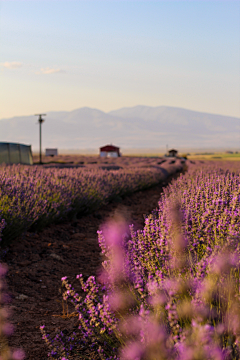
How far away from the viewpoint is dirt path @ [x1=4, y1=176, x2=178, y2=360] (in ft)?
9.58

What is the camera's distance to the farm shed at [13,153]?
2317cm

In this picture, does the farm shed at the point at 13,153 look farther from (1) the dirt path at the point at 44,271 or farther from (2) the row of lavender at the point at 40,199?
(1) the dirt path at the point at 44,271


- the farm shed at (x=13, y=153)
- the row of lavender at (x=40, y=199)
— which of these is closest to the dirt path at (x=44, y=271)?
the row of lavender at (x=40, y=199)

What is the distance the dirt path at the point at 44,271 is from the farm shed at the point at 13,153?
17.3 meters

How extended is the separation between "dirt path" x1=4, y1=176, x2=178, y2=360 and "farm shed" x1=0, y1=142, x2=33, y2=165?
1731 cm

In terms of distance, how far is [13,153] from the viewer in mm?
24125

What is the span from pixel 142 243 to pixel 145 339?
1.01m

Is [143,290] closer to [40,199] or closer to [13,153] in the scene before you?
[40,199]

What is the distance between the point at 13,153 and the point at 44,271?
21.0 meters

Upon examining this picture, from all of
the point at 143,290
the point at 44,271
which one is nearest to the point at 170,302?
the point at 143,290

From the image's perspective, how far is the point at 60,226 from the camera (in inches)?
265

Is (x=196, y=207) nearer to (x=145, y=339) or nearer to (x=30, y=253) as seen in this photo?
(x=145, y=339)

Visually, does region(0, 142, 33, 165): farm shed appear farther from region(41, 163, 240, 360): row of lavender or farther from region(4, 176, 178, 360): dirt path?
region(41, 163, 240, 360): row of lavender

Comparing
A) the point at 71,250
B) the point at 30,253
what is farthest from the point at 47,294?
the point at 71,250
